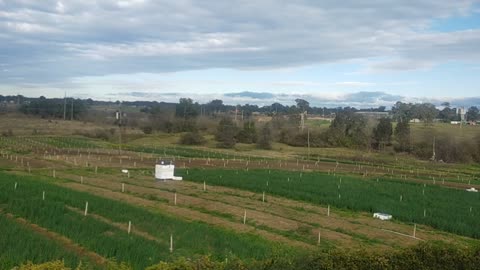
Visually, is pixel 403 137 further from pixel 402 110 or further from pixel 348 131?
pixel 402 110

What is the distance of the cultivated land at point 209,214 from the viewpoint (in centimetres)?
1483

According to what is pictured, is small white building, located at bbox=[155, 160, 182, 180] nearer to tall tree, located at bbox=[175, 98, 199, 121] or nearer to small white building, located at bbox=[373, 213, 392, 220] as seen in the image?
small white building, located at bbox=[373, 213, 392, 220]

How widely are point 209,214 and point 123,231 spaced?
6664mm

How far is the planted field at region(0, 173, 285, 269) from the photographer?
14383 millimetres

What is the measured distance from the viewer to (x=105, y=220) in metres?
19.3

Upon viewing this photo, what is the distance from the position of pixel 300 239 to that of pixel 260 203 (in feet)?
27.2

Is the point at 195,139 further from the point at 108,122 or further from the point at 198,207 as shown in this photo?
the point at 198,207

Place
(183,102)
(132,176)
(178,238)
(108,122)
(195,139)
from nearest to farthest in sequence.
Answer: (178,238) → (132,176) → (195,139) → (108,122) → (183,102)

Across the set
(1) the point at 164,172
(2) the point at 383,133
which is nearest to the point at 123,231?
(1) the point at 164,172

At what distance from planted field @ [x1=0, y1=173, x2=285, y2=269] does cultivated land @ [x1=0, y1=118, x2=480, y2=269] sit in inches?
1.4

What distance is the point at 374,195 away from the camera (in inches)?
1240

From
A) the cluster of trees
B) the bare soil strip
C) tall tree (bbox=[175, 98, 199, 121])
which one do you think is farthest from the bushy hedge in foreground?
the cluster of trees

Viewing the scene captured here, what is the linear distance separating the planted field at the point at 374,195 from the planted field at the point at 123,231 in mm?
→ 9912

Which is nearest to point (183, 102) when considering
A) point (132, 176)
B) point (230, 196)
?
point (132, 176)
